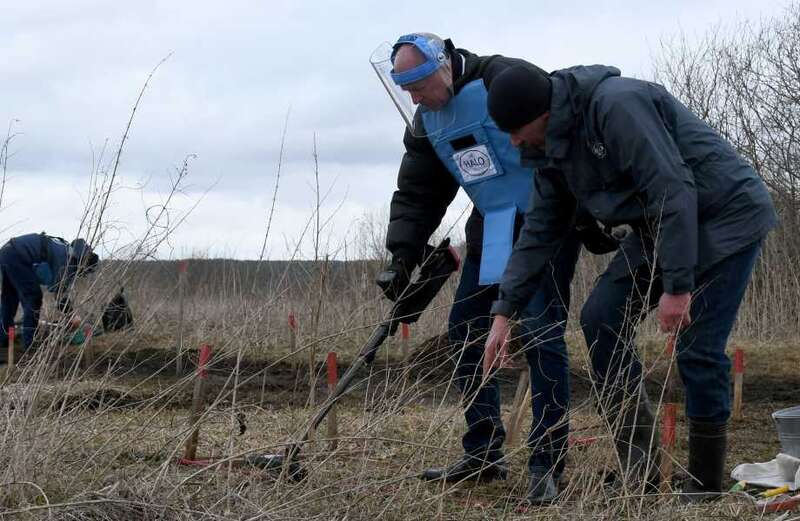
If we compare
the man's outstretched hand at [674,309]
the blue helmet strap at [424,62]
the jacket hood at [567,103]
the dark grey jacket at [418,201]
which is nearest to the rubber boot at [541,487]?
the man's outstretched hand at [674,309]

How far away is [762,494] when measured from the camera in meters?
3.61

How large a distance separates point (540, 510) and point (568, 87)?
4.74 feet

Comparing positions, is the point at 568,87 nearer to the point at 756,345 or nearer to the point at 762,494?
the point at 762,494

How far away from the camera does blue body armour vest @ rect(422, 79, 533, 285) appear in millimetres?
3904

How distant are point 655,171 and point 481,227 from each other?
1.19 m

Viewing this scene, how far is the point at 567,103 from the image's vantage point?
3301mm

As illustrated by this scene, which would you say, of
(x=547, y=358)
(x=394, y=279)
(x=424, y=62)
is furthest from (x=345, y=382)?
(x=424, y=62)

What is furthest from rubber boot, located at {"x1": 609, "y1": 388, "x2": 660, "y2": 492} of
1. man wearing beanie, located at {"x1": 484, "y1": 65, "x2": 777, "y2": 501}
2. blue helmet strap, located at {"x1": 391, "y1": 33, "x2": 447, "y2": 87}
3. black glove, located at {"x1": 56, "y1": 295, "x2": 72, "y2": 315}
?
black glove, located at {"x1": 56, "y1": 295, "x2": 72, "y2": 315}

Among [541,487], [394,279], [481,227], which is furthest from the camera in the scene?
[394,279]

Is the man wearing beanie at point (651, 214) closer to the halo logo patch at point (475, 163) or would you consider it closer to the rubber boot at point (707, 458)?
the rubber boot at point (707, 458)

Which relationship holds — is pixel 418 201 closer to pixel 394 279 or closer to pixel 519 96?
pixel 394 279

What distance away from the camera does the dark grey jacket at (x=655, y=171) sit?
310 cm

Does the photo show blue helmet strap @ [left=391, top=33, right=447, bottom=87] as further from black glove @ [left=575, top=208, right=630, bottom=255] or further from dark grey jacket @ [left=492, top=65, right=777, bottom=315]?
black glove @ [left=575, top=208, right=630, bottom=255]

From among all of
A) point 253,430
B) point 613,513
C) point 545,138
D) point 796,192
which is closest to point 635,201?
point 545,138
